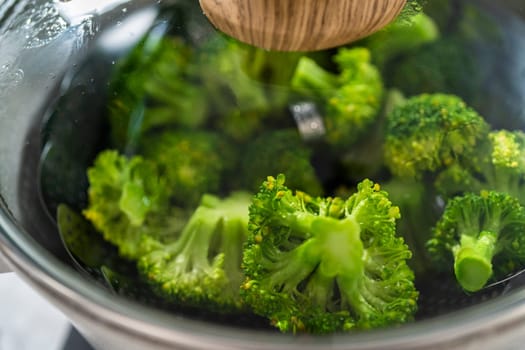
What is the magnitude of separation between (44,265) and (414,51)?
744 mm

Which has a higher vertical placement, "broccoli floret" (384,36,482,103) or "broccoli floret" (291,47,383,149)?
"broccoli floret" (291,47,383,149)

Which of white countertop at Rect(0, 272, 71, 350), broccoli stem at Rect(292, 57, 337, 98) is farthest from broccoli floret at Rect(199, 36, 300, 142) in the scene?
white countertop at Rect(0, 272, 71, 350)

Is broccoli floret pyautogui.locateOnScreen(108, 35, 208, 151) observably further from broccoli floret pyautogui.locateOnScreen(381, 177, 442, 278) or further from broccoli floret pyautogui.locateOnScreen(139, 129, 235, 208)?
broccoli floret pyautogui.locateOnScreen(381, 177, 442, 278)

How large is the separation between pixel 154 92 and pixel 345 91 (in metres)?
0.32

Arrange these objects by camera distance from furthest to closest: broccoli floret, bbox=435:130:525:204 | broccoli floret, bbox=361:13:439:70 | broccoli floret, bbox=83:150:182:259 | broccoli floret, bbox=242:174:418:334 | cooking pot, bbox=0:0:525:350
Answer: broccoli floret, bbox=361:13:439:70, broccoli floret, bbox=83:150:182:259, broccoli floret, bbox=435:130:525:204, broccoli floret, bbox=242:174:418:334, cooking pot, bbox=0:0:525:350

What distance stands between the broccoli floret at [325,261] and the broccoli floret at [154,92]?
1.08 ft

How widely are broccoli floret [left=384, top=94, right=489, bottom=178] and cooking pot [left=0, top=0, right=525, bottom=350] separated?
0.06 meters

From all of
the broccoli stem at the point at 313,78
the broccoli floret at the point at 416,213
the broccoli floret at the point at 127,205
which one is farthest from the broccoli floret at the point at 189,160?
the broccoli floret at the point at 416,213

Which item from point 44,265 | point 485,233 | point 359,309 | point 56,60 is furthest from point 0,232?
point 485,233

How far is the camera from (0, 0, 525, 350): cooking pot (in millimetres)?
584

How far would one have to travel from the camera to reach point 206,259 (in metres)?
0.87

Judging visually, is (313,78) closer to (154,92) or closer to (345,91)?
(345,91)

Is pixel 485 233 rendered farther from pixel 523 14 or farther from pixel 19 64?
pixel 19 64

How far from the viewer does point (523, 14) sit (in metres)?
1.00
